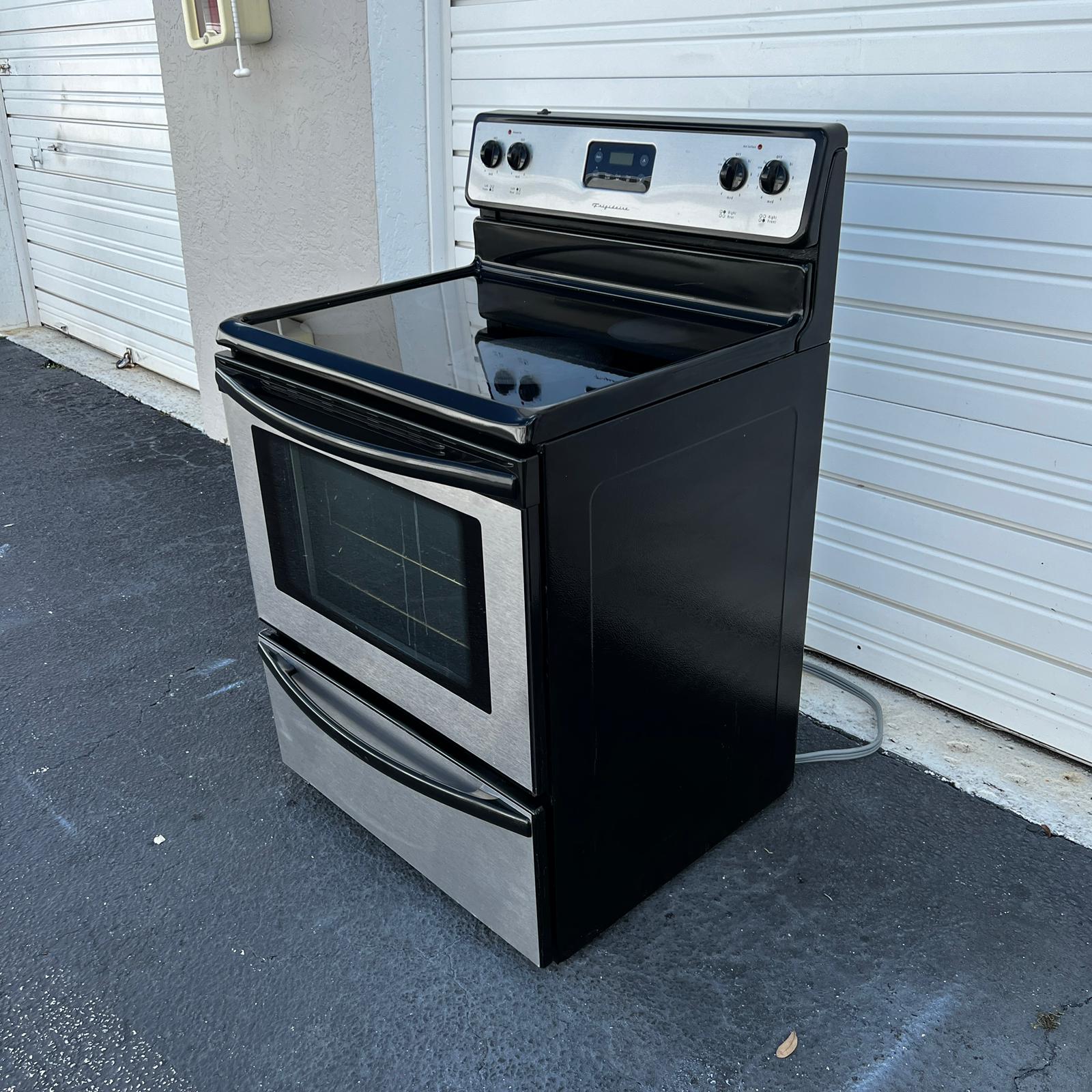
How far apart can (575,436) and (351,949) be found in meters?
1.08

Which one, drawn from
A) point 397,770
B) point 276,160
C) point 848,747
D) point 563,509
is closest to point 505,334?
point 563,509

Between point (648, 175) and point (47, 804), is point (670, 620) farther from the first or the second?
point (47, 804)

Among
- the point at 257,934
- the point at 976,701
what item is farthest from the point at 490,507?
the point at 976,701

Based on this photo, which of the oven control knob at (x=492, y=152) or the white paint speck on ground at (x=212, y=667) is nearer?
the oven control knob at (x=492, y=152)

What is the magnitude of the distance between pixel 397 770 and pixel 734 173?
118 centimetres

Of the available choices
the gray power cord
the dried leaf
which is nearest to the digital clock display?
the gray power cord

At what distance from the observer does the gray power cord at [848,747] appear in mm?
2314

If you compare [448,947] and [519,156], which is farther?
[519,156]

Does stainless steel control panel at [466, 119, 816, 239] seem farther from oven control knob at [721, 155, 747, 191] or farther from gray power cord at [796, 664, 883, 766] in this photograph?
gray power cord at [796, 664, 883, 766]

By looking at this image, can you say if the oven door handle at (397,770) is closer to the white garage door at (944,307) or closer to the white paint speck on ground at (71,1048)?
the white paint speck on ground at (71,1048)

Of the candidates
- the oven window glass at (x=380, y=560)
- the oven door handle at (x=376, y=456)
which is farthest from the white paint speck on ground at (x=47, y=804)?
the oven door handle at (x=376, y=456)

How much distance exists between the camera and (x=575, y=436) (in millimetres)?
1423

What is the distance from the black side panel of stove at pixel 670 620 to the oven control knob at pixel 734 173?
0.31m

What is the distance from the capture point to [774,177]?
5.48 feet
